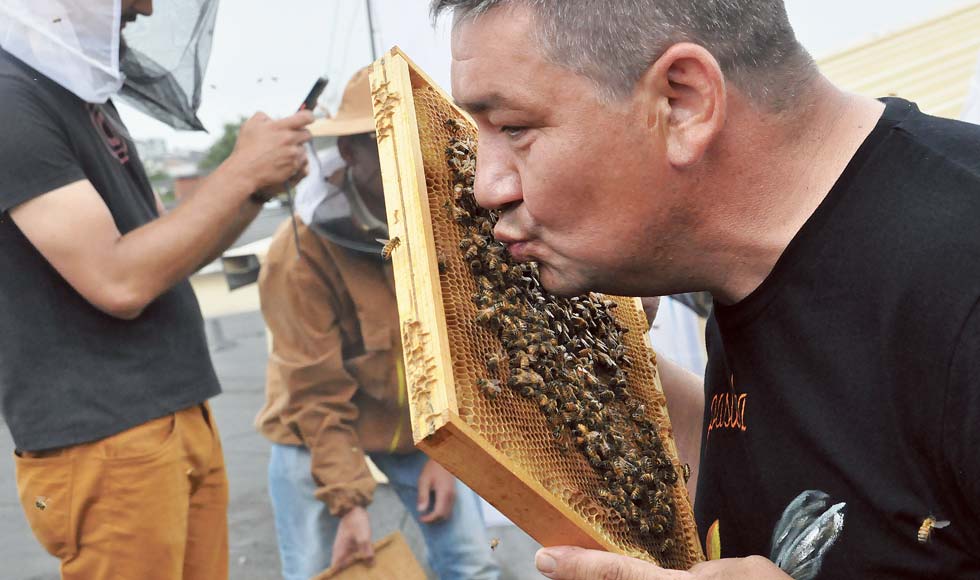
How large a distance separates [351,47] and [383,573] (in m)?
2.38

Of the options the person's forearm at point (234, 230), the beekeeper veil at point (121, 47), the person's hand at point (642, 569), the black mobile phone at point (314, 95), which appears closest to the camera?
the person's hand at point (642, 569)

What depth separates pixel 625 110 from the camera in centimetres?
133

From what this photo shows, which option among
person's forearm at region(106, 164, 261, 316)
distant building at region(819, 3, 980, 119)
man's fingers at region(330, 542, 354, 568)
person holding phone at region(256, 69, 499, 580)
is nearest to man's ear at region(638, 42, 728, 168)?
person's forearm at region(106, 164, 261, 316)

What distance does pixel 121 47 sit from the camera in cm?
274

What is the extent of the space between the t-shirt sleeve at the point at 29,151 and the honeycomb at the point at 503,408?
3.73 ft

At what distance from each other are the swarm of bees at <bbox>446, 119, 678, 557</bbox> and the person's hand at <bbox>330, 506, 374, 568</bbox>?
2417 millimetres

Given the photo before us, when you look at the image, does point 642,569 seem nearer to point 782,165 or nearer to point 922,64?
point 782,165

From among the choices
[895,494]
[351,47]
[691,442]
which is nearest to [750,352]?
[895,494]

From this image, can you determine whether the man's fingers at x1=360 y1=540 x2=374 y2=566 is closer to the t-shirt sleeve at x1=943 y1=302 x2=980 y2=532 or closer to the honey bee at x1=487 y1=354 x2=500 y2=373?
the honey bee at x1=487 y1=354 x2=500 y2=373

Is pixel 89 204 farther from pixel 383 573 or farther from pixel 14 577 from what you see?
pixel 14 577

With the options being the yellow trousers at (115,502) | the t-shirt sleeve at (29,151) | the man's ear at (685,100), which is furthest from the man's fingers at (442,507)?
the man's ear at (685,100)

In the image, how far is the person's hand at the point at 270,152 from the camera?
109 inches

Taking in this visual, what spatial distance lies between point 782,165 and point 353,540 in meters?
3.13

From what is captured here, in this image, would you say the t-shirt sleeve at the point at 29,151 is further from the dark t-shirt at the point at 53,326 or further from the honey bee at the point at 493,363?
the honey bee at the point at 493,363
